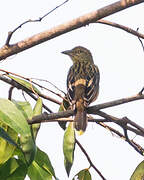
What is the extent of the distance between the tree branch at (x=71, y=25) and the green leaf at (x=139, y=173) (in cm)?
135

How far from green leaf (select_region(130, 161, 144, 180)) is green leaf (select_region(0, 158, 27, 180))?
37.0 inches

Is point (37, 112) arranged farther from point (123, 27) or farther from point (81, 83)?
point (81, 83)

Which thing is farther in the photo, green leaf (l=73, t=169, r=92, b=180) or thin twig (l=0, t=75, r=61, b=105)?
thin twig (l=0, t=75, r=61, b=105)

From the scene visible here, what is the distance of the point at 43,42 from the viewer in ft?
10.5

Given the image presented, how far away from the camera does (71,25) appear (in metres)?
3.12

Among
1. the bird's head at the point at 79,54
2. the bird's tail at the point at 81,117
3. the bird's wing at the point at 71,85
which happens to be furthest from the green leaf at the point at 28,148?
the bird's head at the point at 79,54

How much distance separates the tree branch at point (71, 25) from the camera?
3.08 meters

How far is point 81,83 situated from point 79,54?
1892 millimetres

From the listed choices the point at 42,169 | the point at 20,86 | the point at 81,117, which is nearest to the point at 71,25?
the point at 20,86

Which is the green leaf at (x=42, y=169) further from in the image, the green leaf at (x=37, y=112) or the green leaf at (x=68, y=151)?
the green leaf at (x=37, y=112)

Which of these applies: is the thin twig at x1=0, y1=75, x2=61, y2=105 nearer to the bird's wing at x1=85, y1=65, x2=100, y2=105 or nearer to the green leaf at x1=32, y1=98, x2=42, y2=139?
the green leaf at x1=32, y1=98, x2=42, y2=139

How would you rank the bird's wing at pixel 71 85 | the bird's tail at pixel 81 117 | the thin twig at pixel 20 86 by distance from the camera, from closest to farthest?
1. the thin twig at pixel 20 86
2. the bird's tail at pixel 81 117
3. the bird's wing at pixel 71 85

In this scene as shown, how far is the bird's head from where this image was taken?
7.56 metres

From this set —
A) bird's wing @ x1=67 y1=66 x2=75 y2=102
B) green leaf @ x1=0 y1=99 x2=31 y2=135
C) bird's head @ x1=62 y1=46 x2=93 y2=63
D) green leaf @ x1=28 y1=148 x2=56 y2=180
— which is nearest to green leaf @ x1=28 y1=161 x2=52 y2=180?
A: green leaf @ x1=28 y1=148 x2=56 y2=180
